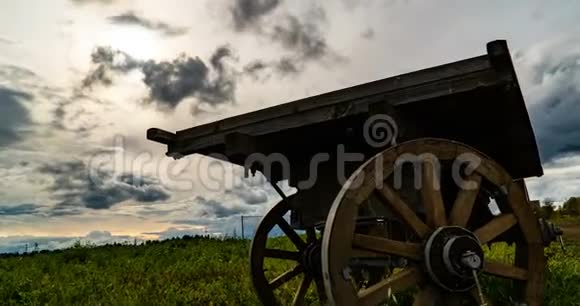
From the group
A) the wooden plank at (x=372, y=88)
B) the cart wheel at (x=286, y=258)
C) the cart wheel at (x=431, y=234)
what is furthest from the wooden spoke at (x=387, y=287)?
the cart wheel at (x=286, y=258)

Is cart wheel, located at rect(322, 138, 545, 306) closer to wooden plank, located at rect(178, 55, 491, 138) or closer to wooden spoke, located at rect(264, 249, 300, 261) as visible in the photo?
wooden plank, located at rect(178, 55, 491, 138)

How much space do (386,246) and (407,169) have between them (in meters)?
1.08

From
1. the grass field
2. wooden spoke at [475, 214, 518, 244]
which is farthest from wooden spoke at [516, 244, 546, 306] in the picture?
the grass field

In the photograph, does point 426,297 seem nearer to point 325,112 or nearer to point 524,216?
point 524,216

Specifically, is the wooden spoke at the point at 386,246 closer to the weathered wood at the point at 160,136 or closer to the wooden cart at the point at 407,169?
the wooden cart at the point at 407,169

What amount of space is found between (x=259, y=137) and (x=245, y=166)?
66 centimetres

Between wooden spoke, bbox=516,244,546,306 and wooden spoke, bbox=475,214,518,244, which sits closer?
wooden spoke, bbox=475,214,518,244

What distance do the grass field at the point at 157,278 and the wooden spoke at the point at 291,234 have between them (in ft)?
3.35

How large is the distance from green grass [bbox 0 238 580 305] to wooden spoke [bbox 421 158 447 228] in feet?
5.20

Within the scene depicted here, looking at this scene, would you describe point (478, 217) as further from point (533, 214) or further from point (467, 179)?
point (467, 179)

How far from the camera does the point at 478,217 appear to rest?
5582 mm

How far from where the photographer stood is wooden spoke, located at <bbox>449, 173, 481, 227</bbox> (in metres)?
4.19

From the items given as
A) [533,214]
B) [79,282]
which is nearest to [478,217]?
[533,214]

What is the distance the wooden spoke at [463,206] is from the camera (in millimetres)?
4189
